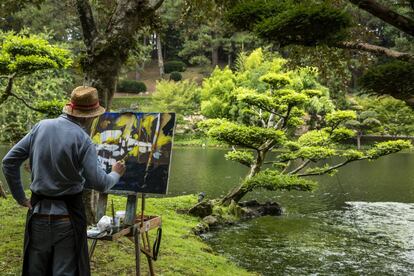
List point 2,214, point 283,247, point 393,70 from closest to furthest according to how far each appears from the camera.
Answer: point 393,70 < point 2,214 < point 283,247

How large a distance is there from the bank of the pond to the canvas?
165 centimetres

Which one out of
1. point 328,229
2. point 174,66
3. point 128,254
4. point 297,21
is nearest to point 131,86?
point 174,66

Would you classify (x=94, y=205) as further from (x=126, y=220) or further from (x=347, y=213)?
(x=347, y=213)

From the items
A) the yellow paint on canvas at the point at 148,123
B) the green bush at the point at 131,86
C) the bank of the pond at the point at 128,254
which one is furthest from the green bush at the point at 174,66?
the yellow paint on canvas at the point at 148,123

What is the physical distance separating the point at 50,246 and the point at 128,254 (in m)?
3.37

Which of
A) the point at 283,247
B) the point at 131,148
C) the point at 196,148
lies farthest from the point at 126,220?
the point at 196,148

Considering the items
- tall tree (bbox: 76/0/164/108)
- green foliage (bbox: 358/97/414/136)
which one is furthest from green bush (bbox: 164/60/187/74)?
tall tree (bbox: 76/0/164/108)

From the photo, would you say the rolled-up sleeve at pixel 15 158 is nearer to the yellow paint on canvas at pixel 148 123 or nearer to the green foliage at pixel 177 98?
the yellow paint on canvas at pixel 148 123

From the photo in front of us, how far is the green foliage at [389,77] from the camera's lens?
4301mm

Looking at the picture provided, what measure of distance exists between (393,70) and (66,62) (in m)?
4.98

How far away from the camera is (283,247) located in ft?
31.8

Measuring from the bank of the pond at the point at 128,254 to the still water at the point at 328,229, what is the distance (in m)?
1.00

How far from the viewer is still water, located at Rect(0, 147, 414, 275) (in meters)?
8.55

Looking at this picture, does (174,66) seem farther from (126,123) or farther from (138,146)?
(138,146)
